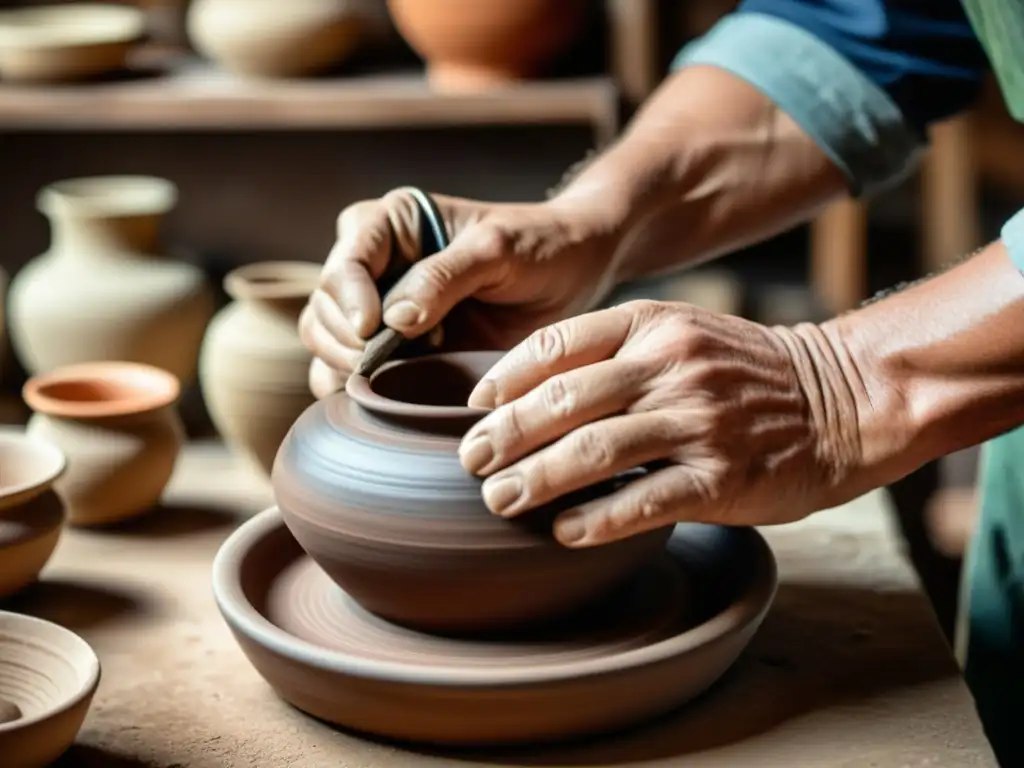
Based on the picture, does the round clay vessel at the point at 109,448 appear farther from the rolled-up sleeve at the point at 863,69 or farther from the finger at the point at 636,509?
the rolled-up sleeve at the point at 863,69

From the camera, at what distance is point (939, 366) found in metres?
1.20

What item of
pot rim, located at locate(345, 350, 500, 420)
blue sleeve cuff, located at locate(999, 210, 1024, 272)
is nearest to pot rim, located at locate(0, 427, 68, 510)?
pot rim, located at locate(345, 350, 500, 420)

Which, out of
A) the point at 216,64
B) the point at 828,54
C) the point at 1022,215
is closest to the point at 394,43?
the point at 216,64

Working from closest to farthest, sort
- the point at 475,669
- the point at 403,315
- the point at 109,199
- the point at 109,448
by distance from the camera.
Result: the point at 475,669, the point at 403,315, the point at 109,448, the point at 109,199

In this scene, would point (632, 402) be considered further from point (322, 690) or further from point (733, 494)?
point (322, 690)

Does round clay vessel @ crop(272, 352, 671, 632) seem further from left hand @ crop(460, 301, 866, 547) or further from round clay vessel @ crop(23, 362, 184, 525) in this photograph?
Answer: round clay vessel @ crop(23, 362, 184, 525)

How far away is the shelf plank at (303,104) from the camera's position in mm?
2455

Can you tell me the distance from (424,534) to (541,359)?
17 centimetres

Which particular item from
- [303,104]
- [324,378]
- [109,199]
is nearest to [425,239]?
[324,378]

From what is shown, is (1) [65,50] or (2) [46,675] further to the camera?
(1) [65,50]

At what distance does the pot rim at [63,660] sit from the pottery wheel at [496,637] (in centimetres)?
18

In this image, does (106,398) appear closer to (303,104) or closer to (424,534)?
(424,534)

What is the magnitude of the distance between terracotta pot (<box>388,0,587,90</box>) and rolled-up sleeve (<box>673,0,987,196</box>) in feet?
2.58

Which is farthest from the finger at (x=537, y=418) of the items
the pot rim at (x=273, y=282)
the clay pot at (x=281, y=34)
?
the clay pot at (x=281, y=34)
